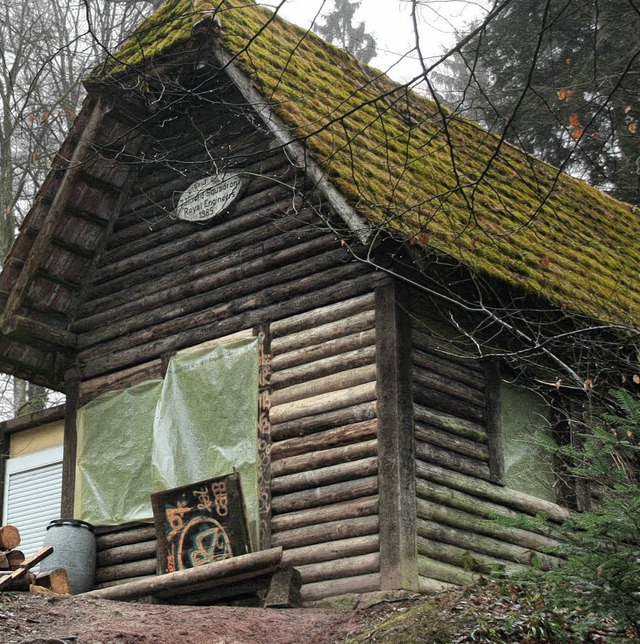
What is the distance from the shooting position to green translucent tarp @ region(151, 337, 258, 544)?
1145 cm

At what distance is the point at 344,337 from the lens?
11117 millimetres

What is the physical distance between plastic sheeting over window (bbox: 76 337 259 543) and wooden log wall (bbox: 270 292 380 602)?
0.36 m

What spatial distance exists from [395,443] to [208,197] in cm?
406

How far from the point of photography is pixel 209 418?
11.8 meters

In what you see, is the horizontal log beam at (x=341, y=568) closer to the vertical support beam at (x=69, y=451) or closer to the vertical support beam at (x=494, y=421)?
the vertical support beam at (x=494, y=421)

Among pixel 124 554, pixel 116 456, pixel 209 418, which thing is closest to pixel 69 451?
pixel 116 456

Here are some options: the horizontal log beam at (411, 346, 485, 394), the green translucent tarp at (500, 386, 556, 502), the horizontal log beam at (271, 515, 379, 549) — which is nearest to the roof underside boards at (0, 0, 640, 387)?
the horizontal log beam at (411, 346, 485, 394)

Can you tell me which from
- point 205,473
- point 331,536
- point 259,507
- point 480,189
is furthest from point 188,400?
point 480,189

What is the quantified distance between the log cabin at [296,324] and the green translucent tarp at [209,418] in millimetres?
23

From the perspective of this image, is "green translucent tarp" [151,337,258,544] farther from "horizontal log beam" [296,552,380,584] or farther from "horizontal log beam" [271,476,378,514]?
"horizontal log beam" [296,552,380,584]

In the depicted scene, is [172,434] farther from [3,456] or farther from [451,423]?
[3,456]

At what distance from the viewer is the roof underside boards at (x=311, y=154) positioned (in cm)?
1142

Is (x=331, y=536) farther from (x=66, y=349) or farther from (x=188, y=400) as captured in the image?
(x=66, y=349)

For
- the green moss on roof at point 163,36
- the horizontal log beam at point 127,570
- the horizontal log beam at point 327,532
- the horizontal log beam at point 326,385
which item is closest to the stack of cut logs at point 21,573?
the horizontal log beam at point 127,570
